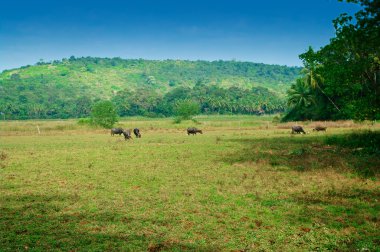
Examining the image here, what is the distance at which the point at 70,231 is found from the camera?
8711 millimetres

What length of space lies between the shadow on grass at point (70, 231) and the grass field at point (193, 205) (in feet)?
0.08

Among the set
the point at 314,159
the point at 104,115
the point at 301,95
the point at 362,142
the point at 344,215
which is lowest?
the point at 344,215

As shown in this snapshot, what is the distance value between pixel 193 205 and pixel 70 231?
13.0ft

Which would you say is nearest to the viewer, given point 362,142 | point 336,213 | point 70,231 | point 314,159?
point 70,231

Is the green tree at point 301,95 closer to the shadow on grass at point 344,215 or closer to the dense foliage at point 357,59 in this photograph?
the dense foliage at point 357,59

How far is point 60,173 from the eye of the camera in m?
17.0

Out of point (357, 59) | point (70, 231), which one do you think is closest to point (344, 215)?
point (70, 231)

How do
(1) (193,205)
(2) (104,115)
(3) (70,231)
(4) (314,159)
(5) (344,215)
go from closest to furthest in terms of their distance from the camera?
(3) (70,231), (5) (344,215), (1) (193,205), (4) (314,159), (2) (104,115)

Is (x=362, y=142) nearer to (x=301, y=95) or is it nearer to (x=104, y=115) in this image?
(x=104, y=115)

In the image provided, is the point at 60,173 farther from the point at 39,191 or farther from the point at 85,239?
the point at 85,239

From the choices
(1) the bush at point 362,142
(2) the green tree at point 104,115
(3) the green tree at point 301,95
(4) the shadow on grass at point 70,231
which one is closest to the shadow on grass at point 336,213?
(4) the shadow on grass at point 70,231

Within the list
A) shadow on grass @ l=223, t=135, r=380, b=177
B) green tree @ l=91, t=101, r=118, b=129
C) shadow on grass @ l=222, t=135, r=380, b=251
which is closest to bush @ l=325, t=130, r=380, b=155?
shadow on grass @ l=223, t=135, r=380, b=177

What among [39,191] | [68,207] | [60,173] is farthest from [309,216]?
[60,173]

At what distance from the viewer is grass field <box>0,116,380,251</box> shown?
26.3 ft
